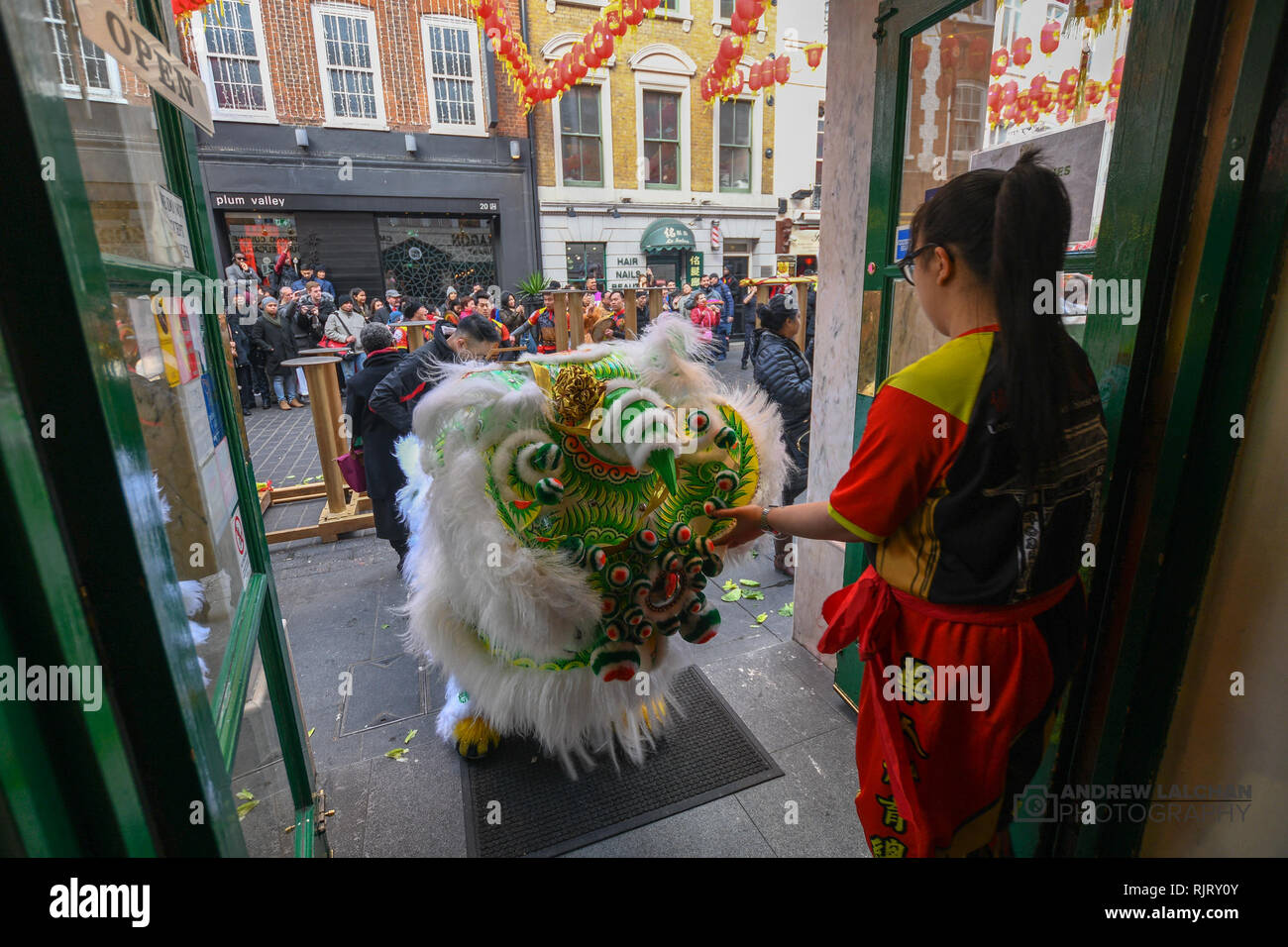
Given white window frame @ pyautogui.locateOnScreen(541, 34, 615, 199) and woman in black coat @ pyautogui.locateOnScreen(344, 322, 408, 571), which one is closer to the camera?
woman in black coat @ pyautogui.locateOnScreen(344, 322, 408, 571)

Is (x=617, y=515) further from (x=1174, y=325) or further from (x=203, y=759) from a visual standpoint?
(x=1174, y=325)

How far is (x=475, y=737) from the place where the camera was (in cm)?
260

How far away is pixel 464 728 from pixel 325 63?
14.7 meters

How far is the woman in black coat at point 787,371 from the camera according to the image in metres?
4.10

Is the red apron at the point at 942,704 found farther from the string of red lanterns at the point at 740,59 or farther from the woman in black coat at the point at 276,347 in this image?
the woman in black coat at the point at 276,347

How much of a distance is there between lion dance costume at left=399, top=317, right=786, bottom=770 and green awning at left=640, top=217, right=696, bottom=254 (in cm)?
1451

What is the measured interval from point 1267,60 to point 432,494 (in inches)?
88.5

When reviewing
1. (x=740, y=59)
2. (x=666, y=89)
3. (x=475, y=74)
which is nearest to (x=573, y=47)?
(x=740, y=59)

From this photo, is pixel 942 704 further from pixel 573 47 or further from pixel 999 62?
pixel 573 47

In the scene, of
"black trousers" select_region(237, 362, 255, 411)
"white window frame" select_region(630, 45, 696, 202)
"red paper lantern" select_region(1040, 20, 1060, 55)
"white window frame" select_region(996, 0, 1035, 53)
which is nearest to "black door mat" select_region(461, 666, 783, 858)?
"red paper lantern" select_region(1040, 20, 1060, 55)

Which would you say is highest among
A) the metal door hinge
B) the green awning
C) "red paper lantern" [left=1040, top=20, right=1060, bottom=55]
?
the green awning

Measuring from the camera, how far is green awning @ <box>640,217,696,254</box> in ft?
51.4

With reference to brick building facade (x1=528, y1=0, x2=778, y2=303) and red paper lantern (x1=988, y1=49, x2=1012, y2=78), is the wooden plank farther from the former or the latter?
brick building facade (x1=528, y1=0, x2=778, y2=303)
